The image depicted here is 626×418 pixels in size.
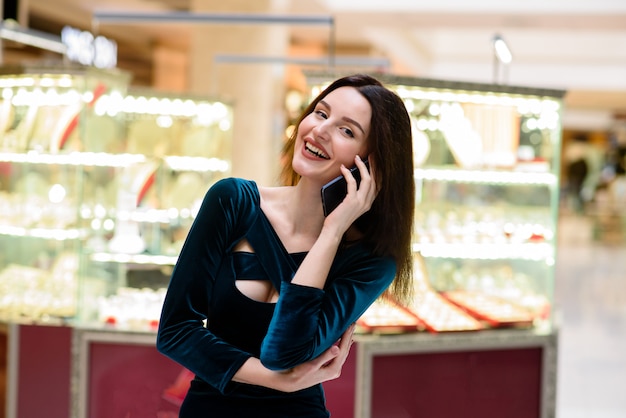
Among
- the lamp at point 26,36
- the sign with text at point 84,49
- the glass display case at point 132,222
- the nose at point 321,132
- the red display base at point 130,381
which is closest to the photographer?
the nose at point 321,132

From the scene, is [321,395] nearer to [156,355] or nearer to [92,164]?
[156,355]

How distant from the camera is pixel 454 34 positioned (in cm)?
1730

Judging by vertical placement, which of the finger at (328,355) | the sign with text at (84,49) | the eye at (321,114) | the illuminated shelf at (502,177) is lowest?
the finger at (328,355)

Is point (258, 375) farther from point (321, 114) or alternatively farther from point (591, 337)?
point (591, 337)

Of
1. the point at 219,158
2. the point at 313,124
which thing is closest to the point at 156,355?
the point at 219,158

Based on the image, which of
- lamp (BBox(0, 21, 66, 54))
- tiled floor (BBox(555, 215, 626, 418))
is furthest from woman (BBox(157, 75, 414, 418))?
lamp (BBox(0, 21, 66, 54))

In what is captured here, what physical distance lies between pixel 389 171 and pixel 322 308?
0.29 metres

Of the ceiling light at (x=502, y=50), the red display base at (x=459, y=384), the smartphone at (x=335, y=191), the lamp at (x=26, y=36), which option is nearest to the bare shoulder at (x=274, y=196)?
the smartphone at (x=335, y=191)

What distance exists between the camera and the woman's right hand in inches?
57.7

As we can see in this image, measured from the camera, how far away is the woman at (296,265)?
1446mm

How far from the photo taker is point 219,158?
546cm

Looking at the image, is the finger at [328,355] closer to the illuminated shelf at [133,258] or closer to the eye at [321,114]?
the eye at [321,114]

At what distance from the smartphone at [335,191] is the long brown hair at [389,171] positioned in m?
0.04

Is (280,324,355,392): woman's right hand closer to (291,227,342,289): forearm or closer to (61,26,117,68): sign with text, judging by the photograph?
(291,227,342,289): forearm
